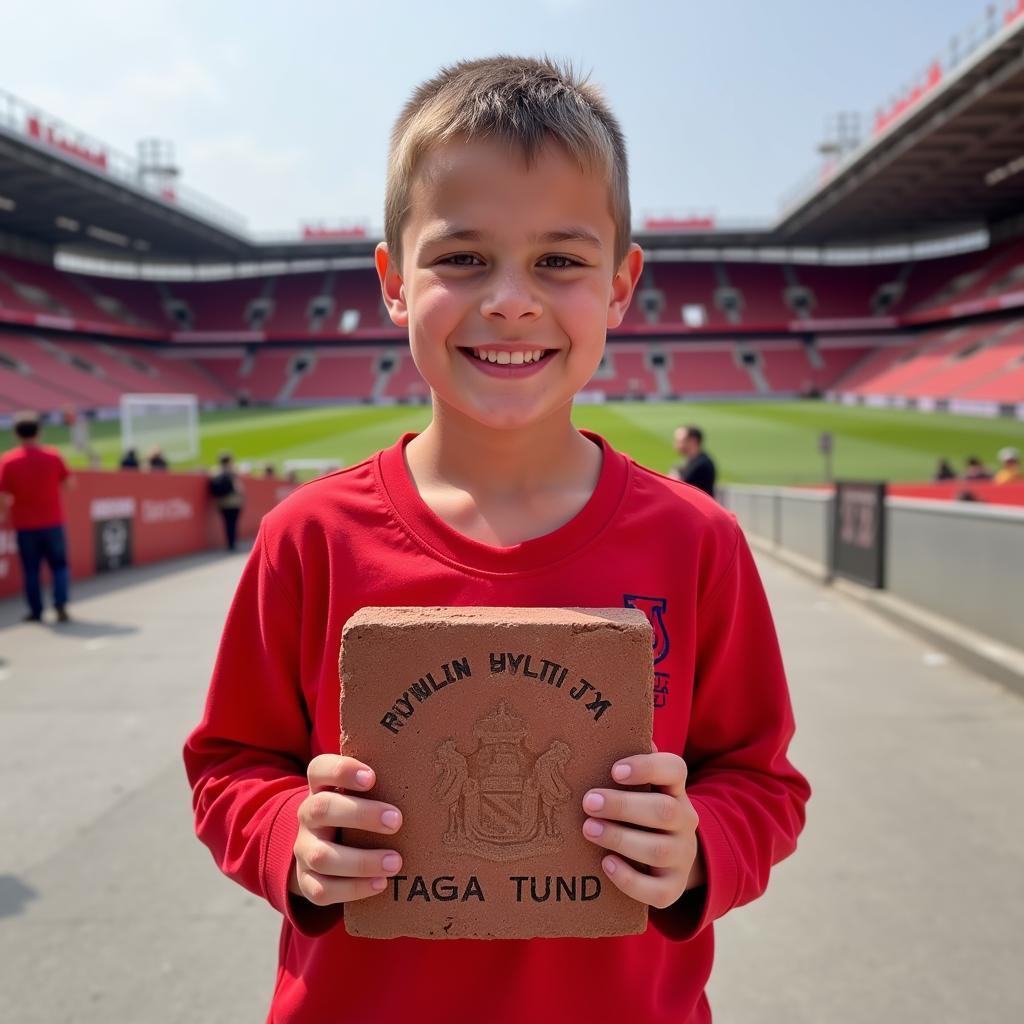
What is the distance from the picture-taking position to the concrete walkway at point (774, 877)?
248 cm

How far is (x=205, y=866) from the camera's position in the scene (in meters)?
3.28

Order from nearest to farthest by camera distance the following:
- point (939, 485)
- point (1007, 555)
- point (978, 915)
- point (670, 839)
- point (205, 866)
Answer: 1. point (670, 839)
2. point (978, 915)
3. point (205, 866)
4. point (1007, 555)
5. point (939, 485)

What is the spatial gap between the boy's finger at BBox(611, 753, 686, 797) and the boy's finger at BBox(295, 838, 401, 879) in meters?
0.27

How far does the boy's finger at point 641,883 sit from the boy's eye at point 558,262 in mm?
735

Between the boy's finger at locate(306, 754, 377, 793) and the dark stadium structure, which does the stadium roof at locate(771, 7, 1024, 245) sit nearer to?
the dark stadium structure

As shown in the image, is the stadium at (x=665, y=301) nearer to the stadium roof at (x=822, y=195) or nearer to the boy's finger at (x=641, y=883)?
the stadium roof at (x=822, y=195)

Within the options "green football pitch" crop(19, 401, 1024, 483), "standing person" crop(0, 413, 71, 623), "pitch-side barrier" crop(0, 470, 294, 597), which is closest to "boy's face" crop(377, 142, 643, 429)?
"standing person" crop(0, 413, 71, 623)

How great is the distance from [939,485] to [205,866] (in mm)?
15031

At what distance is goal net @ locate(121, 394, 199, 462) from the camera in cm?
2052

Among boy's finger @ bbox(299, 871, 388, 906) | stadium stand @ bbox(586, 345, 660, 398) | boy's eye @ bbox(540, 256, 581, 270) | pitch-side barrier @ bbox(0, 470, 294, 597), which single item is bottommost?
pitch-side barrier @ bbox(0, 470, 294, 597)

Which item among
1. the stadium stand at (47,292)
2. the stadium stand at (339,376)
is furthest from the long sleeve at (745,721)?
Answer: the stadium stand at (339,376)

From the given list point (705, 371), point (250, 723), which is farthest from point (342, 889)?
point (705, 371)

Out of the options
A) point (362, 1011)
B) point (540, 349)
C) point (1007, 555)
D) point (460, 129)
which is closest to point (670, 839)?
point (362, 1011)

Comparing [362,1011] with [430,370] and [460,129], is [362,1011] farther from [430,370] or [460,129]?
[460,129]
